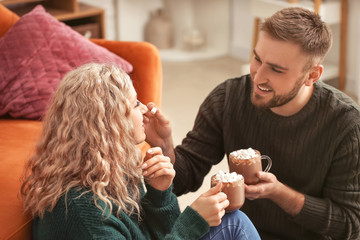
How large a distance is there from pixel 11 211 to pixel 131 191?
0.33 m

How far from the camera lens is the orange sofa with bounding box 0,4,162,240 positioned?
1.48 metres

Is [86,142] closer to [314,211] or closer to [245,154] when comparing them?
[245,154]

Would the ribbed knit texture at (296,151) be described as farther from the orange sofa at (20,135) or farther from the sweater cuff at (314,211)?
the orange sofa at (20,135)

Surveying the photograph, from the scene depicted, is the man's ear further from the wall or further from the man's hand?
the wall

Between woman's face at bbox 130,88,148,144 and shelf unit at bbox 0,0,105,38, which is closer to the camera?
woman's face at bbox 130,88,148,144

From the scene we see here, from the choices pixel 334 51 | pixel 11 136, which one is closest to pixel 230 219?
pixel 11 136

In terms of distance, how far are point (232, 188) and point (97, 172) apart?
0.36 meters

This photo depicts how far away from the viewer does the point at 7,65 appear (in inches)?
87.2

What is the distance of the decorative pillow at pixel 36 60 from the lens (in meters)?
2.16

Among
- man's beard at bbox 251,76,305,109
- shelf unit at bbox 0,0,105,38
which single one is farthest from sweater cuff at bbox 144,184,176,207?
shelf unit at bbox 0,0,105,38

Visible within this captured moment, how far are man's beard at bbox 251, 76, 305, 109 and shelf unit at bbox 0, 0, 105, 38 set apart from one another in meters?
2.17

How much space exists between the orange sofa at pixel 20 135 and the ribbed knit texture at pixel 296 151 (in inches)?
11.4

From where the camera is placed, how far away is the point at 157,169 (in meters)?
1.38

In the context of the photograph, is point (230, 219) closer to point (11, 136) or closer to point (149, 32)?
point (11, 136)
